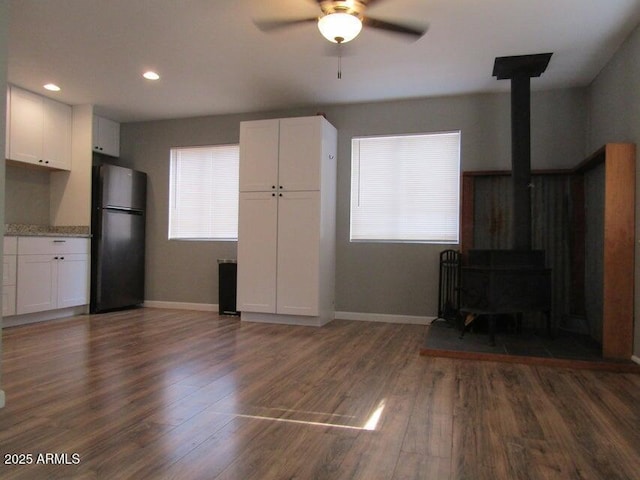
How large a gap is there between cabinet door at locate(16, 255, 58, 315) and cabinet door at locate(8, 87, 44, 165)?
3.61ft

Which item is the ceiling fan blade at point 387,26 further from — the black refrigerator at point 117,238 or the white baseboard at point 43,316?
the white baseboard at point 43,316

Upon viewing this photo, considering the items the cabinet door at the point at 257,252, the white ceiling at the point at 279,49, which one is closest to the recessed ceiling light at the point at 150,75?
the white ceiling at the point at 279,49

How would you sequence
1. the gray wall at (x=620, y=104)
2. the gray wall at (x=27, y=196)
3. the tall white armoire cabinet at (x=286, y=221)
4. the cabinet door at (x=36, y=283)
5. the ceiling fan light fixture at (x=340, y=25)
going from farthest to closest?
the gray wall at (x=27, y=196), the tall white armoire cabinet at (x=286, y=221), the cabinet door at (x=36, y=283), the gray wall at (x=620, y=104), the ceiling fan light fixture at (x=340, y=25)

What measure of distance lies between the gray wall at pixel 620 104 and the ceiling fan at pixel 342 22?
5.07 feet

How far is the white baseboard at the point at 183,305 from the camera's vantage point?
5.22 meters

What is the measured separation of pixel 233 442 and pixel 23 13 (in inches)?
127

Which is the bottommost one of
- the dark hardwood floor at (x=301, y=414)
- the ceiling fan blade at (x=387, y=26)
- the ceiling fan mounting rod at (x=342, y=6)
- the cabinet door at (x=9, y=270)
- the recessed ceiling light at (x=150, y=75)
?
the dark hardwood floor at (x=301, y=414)

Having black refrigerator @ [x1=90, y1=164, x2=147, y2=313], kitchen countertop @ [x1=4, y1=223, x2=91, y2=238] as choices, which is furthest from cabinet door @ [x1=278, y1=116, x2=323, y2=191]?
kitchen countertop @ [x1=4, y1=223, x2=91, y2=238]

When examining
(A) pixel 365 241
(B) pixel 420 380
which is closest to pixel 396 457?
(B) pixel 420 380

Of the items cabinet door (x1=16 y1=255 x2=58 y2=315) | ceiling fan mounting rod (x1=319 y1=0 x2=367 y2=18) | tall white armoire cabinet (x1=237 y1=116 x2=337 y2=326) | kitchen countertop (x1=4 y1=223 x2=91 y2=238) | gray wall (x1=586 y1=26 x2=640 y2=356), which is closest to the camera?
ceiling fan mounting rod (x1=319 y1=0 x2=367 y2=18)

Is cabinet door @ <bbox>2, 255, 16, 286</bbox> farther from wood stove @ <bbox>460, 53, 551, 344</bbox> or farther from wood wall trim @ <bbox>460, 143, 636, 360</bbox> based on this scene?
wood wall trim @ <bbox>460, 143, 636, 360</bbox>

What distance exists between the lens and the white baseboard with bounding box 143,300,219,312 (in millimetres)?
5223

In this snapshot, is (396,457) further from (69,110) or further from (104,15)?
(69,110)

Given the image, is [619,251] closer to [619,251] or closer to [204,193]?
[619,251]
